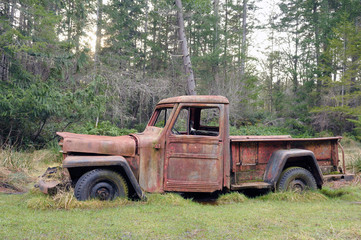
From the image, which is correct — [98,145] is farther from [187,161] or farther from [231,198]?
[231,198]

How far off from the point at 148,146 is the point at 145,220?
4.44ft

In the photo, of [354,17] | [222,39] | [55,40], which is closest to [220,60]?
[222,39]

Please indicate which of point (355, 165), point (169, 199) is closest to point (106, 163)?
point (169, 199)

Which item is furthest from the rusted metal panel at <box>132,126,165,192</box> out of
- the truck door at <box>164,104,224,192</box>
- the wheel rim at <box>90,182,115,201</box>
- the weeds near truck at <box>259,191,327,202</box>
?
the weeds near truck at <box>259,191,327,202</box>

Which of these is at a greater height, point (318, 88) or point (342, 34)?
point (342, 34)

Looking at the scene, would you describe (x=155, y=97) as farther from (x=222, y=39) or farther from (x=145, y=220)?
(x=145, y=220)

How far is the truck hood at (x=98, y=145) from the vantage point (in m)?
4.45

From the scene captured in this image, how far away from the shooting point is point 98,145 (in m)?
4.59

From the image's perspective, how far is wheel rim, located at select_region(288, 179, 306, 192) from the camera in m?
Answer: 5.28

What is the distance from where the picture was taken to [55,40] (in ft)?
36.0

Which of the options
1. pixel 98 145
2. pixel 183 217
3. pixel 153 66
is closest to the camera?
pixel 183 217

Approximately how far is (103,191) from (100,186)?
0.09 meters

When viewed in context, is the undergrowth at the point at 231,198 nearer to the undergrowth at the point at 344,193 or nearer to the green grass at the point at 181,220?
the green grass at the point at 181,220

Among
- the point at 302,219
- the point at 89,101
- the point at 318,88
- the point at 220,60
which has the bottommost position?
the point at 302,219
